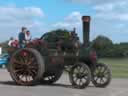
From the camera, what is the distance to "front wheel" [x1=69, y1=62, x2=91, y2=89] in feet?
56.1

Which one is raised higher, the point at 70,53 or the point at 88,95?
the point at 70,53

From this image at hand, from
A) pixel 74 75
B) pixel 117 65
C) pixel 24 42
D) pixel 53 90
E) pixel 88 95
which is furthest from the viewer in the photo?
pixel 117 65

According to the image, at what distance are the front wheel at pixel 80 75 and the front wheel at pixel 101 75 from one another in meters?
0.64

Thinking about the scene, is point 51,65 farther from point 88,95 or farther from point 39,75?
point 88,95

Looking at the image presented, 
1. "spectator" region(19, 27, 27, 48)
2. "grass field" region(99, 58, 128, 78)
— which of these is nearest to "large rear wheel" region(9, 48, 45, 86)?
"spectator" region(19, 27, 27, 48)

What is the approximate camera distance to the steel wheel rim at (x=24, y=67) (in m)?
18.2

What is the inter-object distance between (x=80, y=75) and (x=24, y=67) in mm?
2430

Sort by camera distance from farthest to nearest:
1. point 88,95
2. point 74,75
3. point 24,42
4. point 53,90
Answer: point 24,42
point 74,75
point 53,90
point 88,95

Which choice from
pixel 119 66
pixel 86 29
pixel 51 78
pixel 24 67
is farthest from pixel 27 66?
pixel 119 66

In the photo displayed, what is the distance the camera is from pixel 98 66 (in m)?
18.2

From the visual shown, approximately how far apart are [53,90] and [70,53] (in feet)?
6.93

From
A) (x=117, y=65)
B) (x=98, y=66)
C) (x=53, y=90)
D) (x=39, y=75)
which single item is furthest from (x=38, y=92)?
(x=117, y=65)

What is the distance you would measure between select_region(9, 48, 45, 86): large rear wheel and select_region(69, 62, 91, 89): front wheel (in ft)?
4.15

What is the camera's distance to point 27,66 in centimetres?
1838
